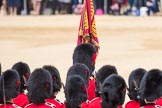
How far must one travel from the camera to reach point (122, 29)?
20078mm

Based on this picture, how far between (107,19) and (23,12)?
3265 mm

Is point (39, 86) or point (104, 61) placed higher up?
point (39, 86)

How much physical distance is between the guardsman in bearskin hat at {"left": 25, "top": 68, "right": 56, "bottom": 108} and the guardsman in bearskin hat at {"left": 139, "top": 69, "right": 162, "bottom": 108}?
1.06 meters

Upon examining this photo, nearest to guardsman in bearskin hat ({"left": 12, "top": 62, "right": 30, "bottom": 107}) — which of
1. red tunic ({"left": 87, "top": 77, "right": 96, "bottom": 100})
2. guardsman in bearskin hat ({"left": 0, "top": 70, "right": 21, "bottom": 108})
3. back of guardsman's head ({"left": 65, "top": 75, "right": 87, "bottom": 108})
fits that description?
guardsman in bearskin hat ({"left": 0, "top": 70, "right": 21, "bottom": 108})

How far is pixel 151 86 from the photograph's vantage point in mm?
7805

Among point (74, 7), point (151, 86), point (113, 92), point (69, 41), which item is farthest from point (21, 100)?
point (74, 7)

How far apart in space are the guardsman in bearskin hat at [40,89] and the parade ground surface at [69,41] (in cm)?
636

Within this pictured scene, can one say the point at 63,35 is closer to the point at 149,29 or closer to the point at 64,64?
the point at 149,29

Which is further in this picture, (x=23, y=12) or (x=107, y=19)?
(x=23, y=12)

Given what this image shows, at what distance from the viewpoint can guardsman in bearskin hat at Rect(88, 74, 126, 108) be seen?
7392mm

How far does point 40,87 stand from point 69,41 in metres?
10.9

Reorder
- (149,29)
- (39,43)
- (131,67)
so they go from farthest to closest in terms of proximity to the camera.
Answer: (149,29)
(39,43)
(131,67)

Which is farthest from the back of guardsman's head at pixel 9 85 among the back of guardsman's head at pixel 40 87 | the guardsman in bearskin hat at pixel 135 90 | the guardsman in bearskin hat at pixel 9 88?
the guardsman in bearskin hat at pixel 135 90

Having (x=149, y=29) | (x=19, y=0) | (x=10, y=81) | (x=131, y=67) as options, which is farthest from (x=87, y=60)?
(x=19, y=0)
